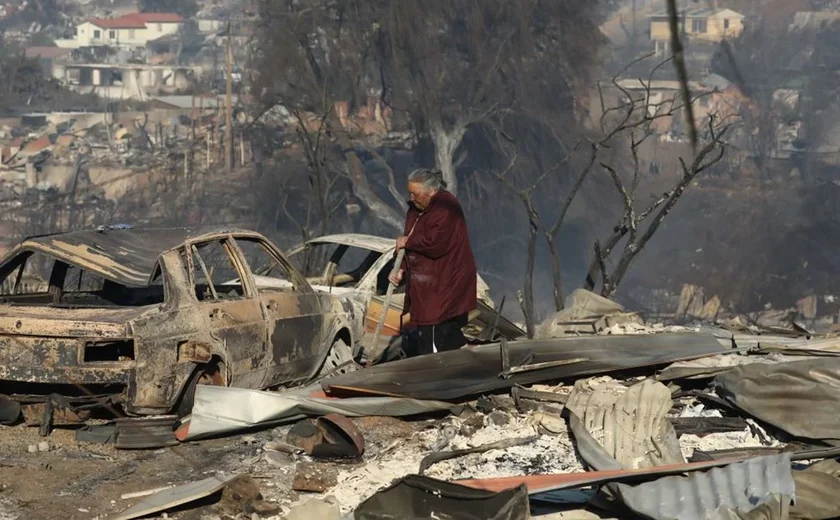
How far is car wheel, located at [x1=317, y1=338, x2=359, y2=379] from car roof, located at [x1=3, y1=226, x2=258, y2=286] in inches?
57.2

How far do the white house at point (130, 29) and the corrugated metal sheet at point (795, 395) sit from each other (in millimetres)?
119081

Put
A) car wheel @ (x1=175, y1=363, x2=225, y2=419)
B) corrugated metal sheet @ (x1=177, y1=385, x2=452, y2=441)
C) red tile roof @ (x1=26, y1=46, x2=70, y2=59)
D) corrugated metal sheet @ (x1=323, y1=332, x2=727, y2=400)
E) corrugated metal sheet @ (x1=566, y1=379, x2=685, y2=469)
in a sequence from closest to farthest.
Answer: corrugated metal sheet @ (x1=566, y1=379, x2=685, y2=469), corrugated metal sheet @ (x1=177, y1=385, x2=452, y2=441), car wheel @ (x1=175, y1=363, x2=225, y2=419), corrugated metal sheet @ (x1=323, y1=332, x2=727, y2=400), red tile roof @ (x1=26, y1=46, x2=70, y2=59)

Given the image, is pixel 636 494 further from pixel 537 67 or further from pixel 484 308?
pixel 537 67

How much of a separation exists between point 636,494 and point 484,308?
631cm

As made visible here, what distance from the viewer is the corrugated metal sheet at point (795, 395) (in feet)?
25.6

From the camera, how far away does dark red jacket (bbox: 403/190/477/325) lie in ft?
32.0

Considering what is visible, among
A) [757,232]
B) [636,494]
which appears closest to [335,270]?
[636,494]

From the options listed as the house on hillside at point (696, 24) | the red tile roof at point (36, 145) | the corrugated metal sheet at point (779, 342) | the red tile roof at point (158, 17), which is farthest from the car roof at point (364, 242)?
the red tile roof at point (158, 17)

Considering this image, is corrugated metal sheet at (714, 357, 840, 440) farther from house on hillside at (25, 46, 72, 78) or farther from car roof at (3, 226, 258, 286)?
house on hillside at (25, 46, 72, 78)

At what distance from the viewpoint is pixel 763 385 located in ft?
27.0

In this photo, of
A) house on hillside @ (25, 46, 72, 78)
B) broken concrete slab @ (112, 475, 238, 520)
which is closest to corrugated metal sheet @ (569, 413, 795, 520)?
broken concrete slab @ (112, 475, 238, 520)

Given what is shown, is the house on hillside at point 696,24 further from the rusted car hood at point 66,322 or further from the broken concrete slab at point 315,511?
the rusted car hood at point 66,322

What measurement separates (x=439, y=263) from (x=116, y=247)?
2524mm

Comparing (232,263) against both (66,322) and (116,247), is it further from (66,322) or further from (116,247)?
(66,322)
